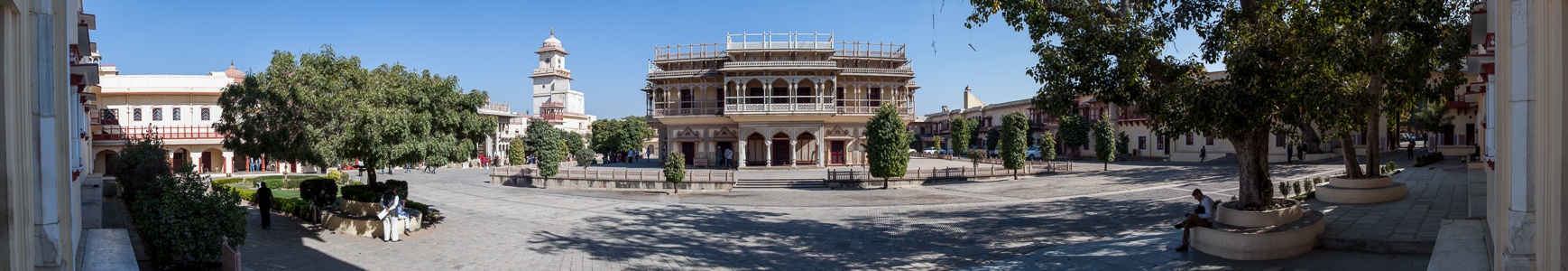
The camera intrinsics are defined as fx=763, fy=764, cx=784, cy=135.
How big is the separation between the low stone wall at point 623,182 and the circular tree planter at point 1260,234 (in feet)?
62.1

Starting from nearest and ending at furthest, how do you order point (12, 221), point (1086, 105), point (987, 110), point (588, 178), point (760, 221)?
point (12, 221) → point (760, 221) → point (588, 178) → point (1086, 105) → point (987, 110)

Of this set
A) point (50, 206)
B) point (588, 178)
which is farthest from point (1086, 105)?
point (50, 206)

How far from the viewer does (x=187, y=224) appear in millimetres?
9719

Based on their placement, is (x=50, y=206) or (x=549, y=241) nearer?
(x=50, y=206)

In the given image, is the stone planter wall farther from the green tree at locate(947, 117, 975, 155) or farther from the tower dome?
the tower dome

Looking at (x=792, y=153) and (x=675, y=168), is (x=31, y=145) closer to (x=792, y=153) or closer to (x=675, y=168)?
(x=675, y=168)

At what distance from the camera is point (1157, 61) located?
1167 cm

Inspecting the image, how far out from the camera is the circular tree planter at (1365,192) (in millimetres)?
14797

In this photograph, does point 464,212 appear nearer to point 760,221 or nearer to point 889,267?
point 760,221

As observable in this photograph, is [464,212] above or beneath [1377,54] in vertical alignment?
beneath

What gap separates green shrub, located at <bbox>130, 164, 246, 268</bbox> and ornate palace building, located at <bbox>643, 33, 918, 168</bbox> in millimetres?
32135

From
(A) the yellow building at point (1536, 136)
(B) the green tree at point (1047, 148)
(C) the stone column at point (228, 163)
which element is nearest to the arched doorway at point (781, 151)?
(B) the green tree at point (1047, 148)

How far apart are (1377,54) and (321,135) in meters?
18.5

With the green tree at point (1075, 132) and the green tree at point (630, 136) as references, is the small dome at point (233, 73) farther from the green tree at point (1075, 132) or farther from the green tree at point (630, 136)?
the green tree at point (1075, 132)
